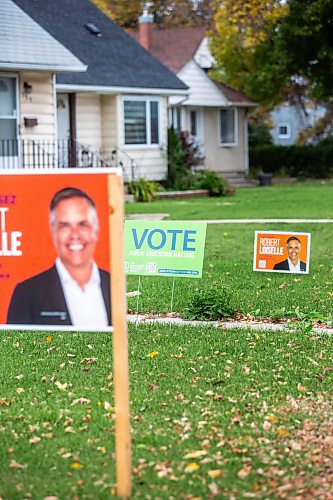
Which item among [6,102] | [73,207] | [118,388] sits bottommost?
[118,388]

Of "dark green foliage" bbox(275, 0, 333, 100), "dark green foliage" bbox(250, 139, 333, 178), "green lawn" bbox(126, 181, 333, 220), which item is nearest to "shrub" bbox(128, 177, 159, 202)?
"green lawn" bbox(126, 181, 333, 220)

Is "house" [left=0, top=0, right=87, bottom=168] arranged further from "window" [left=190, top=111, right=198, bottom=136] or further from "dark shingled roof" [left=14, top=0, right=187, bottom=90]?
"window" [left=190, top=111, right=198, bottom=136]

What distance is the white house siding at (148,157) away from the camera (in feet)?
94.1

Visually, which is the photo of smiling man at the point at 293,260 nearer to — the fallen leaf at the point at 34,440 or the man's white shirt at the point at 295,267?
the man's white shirt at the point at 295,267

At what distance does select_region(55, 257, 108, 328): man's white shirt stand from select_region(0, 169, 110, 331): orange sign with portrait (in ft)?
0.05

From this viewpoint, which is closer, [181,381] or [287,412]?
[287,412]

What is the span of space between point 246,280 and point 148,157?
18.1 meters

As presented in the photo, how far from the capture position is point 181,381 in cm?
733

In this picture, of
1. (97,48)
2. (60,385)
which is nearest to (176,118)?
(97,48)

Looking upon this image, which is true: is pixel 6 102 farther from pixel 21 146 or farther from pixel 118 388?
pixel 118 388

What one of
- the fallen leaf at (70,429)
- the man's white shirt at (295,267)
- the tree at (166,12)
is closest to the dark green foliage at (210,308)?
the man's white shirt at (295,267)

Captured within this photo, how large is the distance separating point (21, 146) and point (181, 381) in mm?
16034

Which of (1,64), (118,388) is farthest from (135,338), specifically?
(1,64)

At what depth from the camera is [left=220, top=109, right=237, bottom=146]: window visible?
3863 centimetres
